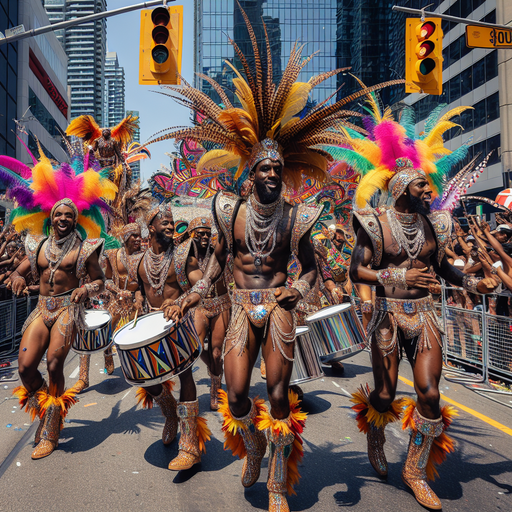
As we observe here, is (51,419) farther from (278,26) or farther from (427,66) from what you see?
(278,26)

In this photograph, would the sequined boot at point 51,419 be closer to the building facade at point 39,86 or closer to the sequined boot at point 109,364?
the sequined boot at point 109,364

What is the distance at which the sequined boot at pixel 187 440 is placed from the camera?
4195mm

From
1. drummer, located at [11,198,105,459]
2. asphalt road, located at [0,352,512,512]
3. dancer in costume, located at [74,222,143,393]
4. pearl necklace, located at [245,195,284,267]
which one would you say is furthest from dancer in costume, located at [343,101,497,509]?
dancer in costume, located at [74,222,143,393]

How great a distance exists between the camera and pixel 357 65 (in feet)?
208

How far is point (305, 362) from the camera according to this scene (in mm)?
4816

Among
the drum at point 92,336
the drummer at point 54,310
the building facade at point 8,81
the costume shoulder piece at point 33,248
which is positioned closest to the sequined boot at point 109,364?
the drum at point 92,336

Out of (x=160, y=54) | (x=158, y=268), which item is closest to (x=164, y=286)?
(x=158, y=268)

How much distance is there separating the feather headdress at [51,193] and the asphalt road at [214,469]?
2.18m

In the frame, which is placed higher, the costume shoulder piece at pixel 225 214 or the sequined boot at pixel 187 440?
the costume shoulder piece at pixel 225 214

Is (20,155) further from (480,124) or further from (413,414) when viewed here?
(413,414)

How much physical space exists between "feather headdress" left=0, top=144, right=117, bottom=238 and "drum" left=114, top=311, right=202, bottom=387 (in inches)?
88.1

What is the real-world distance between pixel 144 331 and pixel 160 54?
238 inches

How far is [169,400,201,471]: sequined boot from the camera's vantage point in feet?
13.8

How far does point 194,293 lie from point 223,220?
608mm
